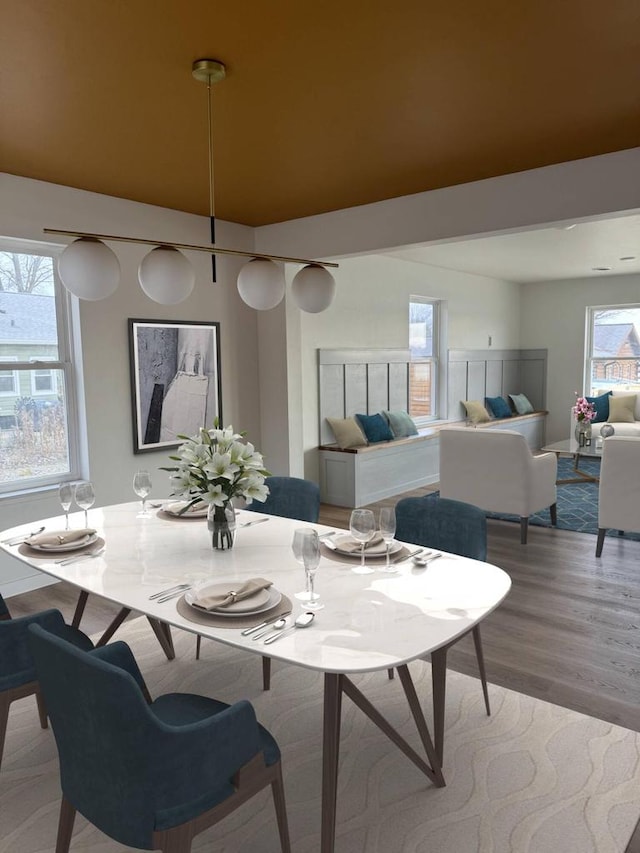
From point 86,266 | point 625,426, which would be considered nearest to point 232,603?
point 86,266

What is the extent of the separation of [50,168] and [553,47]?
2.67 m

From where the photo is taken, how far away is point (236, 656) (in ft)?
10.4

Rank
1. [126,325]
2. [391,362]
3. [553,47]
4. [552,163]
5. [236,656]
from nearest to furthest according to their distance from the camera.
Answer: [553,47]
[236,656]
[552,163]
[126,325]
[391,362]

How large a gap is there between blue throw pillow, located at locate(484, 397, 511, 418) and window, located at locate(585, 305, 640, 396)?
62.4 inches

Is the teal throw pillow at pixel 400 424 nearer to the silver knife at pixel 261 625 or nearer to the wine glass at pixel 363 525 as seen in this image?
the wine glass at pixel 363 525

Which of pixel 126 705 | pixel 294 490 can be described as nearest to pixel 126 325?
pixel 294 490

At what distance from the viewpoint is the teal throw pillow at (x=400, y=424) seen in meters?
6.87

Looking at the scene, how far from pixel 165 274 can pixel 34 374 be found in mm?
2084

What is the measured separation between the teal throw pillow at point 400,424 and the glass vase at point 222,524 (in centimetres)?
450

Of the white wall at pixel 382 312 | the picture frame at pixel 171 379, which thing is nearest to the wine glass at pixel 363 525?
the picture frame at pixel 171 379

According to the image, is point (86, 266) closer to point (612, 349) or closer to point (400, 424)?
point (400, 424)

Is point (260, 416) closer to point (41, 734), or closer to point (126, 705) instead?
point (41, 734)

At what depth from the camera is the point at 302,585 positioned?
2086 mm

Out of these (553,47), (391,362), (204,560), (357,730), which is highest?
(553,47)
